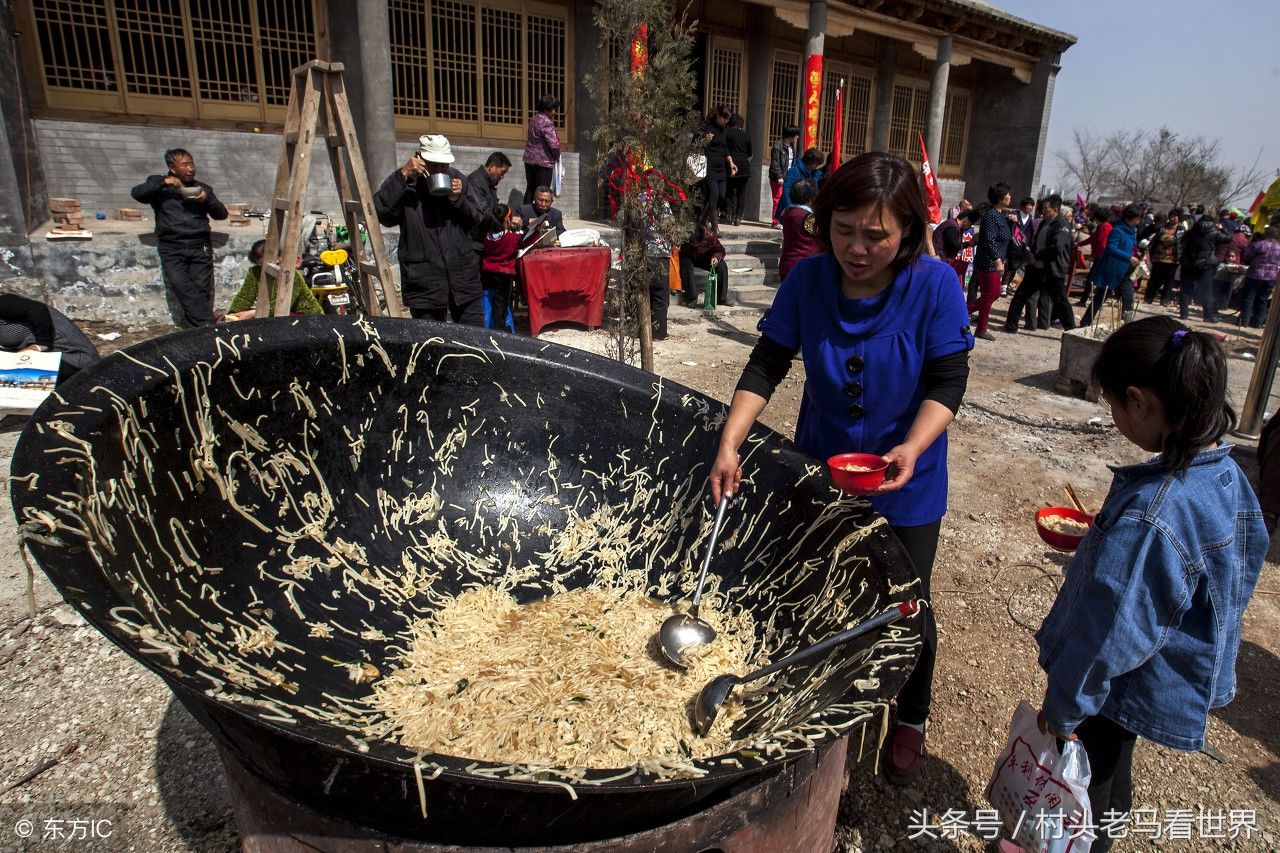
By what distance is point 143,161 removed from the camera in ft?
25.3

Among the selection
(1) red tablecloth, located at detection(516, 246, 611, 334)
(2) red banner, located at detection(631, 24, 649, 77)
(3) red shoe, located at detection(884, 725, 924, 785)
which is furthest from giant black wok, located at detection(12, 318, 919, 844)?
(1) red tablecloth, located at detection(516, 246, 611, 334)

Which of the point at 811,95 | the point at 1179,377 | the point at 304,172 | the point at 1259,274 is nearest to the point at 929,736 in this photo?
the point at 1179,377

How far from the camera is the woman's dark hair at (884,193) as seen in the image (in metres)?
1.77

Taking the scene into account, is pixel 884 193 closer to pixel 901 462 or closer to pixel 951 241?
pixel 901 462

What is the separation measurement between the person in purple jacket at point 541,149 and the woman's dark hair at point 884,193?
26.7ft

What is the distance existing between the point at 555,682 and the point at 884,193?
148cm

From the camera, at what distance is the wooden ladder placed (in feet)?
14.5

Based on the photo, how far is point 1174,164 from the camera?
33125 mm

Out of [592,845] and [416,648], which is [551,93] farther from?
[592,845]

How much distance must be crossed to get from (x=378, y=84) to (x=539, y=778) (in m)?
8.73

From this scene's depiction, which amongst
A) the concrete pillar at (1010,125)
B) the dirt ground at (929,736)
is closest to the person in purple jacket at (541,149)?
the dirt ground at (929,736)

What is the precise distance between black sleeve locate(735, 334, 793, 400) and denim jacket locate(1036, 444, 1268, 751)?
0.90 m

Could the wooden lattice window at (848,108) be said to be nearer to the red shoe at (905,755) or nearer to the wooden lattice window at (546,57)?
the wooden lattice window at (546,57)

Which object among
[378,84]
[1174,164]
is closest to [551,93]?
[378,84]
